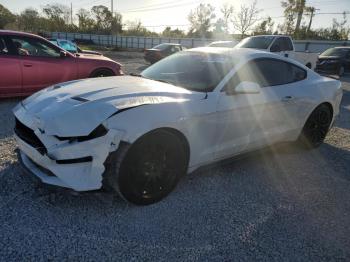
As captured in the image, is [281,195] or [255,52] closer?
[281,195]

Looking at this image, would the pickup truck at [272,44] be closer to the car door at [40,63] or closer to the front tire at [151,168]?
the car door at [40,63]

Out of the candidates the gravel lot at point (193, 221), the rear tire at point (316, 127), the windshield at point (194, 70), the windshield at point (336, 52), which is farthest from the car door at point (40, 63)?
the windshield at point (336, 52)

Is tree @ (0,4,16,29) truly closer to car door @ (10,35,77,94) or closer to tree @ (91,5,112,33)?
tree @ (91,5,112,33)

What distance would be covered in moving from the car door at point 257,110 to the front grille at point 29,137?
5.82 feet

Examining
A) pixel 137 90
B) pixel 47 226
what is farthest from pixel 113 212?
pixel 137 90

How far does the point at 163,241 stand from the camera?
2.77m

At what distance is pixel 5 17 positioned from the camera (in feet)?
209

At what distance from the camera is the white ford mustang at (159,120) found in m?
2.84

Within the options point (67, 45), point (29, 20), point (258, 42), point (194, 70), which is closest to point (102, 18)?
point (29, 20)

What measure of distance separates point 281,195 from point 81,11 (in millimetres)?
79047

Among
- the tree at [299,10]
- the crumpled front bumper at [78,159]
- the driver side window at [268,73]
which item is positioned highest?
the tree at [299,10]

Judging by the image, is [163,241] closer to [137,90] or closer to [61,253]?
[61,253]

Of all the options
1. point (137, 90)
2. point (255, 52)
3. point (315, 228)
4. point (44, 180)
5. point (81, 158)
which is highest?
point (255, 52)

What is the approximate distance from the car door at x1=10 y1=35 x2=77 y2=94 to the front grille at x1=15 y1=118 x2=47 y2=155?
408 cm
